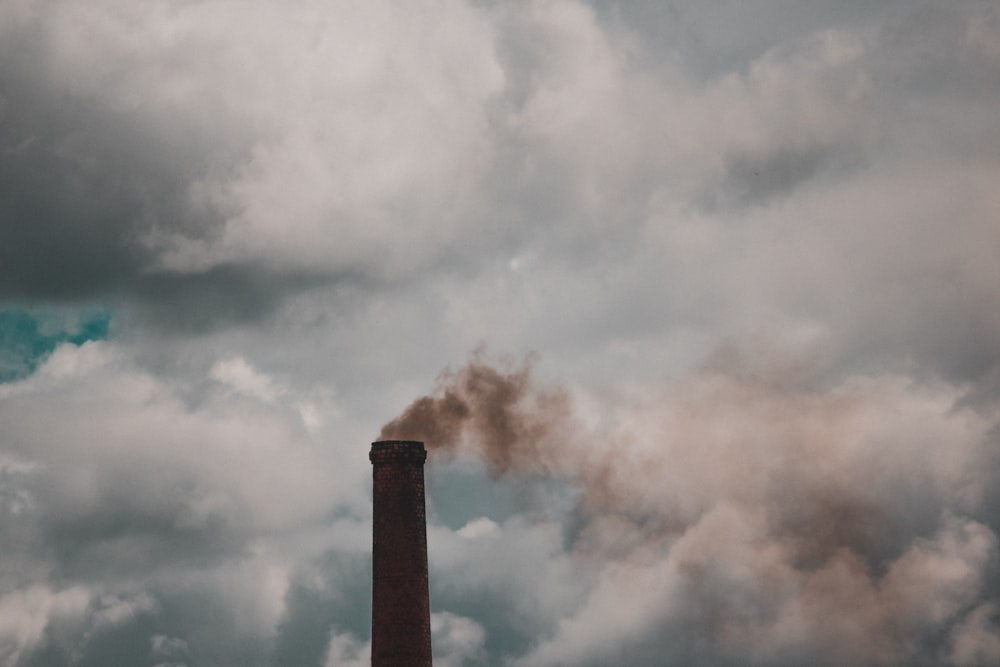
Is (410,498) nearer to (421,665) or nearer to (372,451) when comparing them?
(372,451)

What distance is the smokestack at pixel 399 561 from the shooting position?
2739 centimetres

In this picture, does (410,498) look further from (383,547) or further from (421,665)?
(421,665)

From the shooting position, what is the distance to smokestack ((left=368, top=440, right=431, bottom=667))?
89.9 ft

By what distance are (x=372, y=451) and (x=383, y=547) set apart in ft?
7.40

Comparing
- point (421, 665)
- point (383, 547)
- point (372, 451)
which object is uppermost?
point (372, 451)

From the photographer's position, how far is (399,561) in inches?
1088

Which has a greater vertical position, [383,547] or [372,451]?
[372,451]

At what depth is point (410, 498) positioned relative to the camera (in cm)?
2805

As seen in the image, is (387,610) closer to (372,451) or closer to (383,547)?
(383,547)

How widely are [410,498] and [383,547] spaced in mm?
1272

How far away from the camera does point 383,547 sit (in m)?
27.8

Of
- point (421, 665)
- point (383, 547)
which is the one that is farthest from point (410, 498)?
point (421, 665)

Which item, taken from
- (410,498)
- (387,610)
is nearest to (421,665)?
(387,610)

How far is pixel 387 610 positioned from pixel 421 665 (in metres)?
1.46
